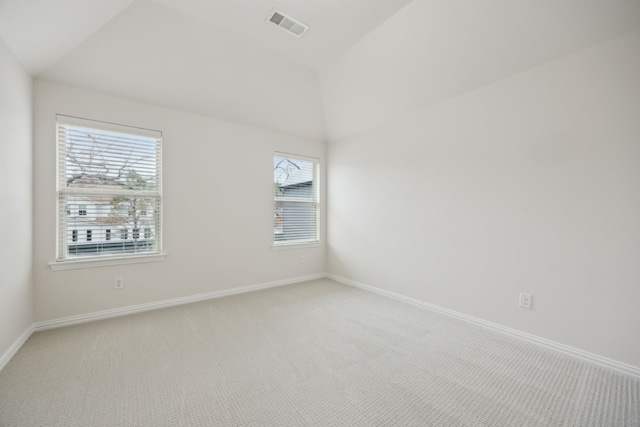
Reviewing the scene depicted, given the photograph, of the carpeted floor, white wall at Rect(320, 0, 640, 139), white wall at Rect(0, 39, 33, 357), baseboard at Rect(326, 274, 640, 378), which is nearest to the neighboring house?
white wall at Rect(0, 39, 33, 357)

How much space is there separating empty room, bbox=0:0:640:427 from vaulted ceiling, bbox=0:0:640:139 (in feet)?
0.06

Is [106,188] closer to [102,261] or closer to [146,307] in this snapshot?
[102,261]

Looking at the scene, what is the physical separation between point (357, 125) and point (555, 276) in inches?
113

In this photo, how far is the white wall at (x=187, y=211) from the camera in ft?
8.33

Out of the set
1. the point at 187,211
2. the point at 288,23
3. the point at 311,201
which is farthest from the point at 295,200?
the point at 288,23

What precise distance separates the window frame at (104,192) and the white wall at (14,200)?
22cm

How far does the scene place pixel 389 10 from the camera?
2443mm

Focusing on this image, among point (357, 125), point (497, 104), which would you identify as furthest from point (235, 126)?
point (497, 104)

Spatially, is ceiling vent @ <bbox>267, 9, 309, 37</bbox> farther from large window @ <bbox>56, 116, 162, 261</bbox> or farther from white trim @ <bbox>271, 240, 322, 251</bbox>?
white trim @ <bbox>271, 240, 322, 251</bbox>

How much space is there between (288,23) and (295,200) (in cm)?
238

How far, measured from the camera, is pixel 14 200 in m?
2.11

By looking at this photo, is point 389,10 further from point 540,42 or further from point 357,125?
point 357,125

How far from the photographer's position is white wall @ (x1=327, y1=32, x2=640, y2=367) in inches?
77.9

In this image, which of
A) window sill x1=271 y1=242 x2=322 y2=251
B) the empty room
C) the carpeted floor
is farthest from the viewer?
window sill x1=271 y1=242 x2=322 y2=251
